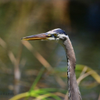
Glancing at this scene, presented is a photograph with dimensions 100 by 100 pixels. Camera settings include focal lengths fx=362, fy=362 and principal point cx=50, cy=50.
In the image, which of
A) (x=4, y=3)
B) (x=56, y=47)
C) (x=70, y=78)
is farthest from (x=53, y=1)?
(x=70, y=78)

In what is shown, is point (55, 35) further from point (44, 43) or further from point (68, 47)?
point (44, 43)

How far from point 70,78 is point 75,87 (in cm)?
8

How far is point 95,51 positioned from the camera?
7.62m

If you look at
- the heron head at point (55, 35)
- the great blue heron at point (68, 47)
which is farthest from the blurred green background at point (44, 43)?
the heron head at point (55, 35)

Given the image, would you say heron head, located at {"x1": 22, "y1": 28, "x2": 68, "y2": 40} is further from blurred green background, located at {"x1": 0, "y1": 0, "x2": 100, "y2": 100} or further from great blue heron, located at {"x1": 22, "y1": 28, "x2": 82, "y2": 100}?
blurred green background, located at {"x1": 0, "y1": 0, "x2": 100, "y2": 100}

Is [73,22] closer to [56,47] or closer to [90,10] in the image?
[90,10]

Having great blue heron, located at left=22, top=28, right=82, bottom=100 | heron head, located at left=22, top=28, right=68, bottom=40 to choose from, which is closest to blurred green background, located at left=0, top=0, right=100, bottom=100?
great blue heron, located at left=22, top=28, right=82, bottom=100

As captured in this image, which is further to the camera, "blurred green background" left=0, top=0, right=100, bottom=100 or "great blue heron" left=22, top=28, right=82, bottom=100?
"blurred green background" left=0, top=0, right=100, bottom=100

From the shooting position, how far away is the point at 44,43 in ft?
27.0

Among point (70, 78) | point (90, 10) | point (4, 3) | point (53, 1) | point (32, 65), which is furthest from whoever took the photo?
point (53, 1)

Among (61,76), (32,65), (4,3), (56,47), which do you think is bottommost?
(61,76)

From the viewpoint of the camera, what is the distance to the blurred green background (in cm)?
530

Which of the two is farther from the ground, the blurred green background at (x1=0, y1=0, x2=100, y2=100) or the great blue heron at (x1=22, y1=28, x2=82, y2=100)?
the blurred green background at (x1=0, y1=0, x2=100, y2=100)

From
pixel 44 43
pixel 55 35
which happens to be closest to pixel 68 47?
pixel 55 35
